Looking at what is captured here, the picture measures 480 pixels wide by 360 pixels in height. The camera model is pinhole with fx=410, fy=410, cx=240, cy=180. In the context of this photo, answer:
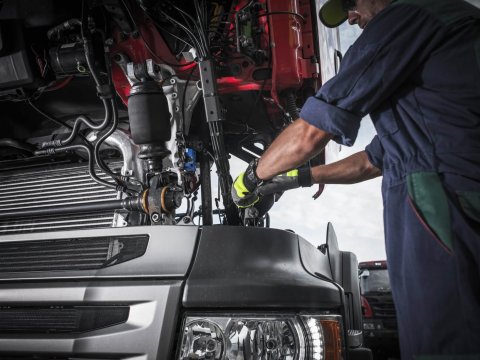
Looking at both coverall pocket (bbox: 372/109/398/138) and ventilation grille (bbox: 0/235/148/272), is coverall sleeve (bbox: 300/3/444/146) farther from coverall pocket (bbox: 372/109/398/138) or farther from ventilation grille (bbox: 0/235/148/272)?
ventilation grille (bbox: 0/235/148/272)

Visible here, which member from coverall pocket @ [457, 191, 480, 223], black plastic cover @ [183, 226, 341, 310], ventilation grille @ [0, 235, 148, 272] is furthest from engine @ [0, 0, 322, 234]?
coverall pocket @ [457, 191, 480, 223]

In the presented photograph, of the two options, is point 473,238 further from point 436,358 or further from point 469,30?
point 469,30

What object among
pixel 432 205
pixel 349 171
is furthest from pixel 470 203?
pixel 349 171

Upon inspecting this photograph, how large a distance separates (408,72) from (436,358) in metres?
0.86

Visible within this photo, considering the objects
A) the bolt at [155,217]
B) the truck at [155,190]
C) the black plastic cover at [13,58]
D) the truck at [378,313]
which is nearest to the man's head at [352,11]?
the truck at [155,190]

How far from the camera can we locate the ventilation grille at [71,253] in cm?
123

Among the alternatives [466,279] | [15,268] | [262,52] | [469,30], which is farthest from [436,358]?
[262,52]

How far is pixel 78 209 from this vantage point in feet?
6.91

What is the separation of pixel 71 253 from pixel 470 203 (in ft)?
3.92

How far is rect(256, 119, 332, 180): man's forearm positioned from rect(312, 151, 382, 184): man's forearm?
722 mm

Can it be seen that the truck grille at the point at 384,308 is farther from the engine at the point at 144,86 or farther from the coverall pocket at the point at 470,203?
the coverall pocket at the point at 470,203

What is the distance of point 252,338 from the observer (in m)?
1.07

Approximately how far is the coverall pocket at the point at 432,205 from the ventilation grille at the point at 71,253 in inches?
31.7

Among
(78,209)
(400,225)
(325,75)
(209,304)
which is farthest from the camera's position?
(325,75)
